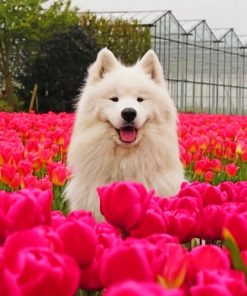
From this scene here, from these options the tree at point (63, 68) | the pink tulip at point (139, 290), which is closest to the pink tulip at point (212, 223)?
the pink tulip at point (139, 290)

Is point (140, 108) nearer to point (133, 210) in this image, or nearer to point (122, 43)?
point (133, 210)

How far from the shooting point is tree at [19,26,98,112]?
22.8 metres

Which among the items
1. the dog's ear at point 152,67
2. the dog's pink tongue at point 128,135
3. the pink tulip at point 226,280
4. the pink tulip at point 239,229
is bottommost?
the dog's pink tongue at point 128,135

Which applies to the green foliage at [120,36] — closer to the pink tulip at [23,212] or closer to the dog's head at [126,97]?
the dog's head at [126,97]

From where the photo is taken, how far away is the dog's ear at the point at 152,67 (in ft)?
17.4

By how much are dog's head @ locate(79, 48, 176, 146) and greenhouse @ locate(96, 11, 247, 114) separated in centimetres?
2600

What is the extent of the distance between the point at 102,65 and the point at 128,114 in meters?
0.53

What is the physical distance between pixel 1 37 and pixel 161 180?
21460mm

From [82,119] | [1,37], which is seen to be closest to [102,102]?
[82,119]

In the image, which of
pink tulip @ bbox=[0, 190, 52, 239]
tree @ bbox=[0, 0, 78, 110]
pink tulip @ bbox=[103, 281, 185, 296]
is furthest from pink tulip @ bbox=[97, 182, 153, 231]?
tree @ bbox=[0, 0, 78, 110]

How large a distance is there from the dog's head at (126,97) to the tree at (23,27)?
19.4 m

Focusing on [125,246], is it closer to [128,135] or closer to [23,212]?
[23,212]

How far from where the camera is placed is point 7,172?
3723 mm

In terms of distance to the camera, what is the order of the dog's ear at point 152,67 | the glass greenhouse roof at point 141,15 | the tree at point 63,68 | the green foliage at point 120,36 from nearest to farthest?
the dog's ear at point 152,67 < the tree at point 63,68 < the green foliage at point 120,36 < the glass greenhouse roof at point 141,15
